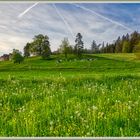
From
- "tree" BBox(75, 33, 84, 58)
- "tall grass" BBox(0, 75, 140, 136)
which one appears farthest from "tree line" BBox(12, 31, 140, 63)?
"tall grass" BBox(0, 75, 140, 136)

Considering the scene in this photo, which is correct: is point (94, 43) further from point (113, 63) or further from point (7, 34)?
point (7, 34)

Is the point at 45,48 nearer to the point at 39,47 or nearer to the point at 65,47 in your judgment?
the point at 39,47

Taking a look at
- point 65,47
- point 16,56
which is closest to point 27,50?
point 16,56

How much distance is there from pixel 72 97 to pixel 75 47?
1.30 ft

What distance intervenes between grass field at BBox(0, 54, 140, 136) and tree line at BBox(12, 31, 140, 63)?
61 mm

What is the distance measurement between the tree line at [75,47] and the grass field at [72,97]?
2.4 inches

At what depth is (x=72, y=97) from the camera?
9.78 ft

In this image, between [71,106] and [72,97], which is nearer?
[71,106]

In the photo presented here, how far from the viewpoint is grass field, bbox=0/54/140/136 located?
2.67 meters

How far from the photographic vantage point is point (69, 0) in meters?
2.71

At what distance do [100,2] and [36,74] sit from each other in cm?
80

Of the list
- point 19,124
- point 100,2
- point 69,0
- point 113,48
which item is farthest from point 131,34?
point 19,124

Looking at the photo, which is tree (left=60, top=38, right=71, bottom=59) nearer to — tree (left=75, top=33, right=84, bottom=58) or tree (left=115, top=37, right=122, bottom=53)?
tree (left=75, top=33, right=84, bottom=58)

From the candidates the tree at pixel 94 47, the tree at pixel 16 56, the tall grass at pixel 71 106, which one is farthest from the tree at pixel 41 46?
the tree at pixel 94 47
